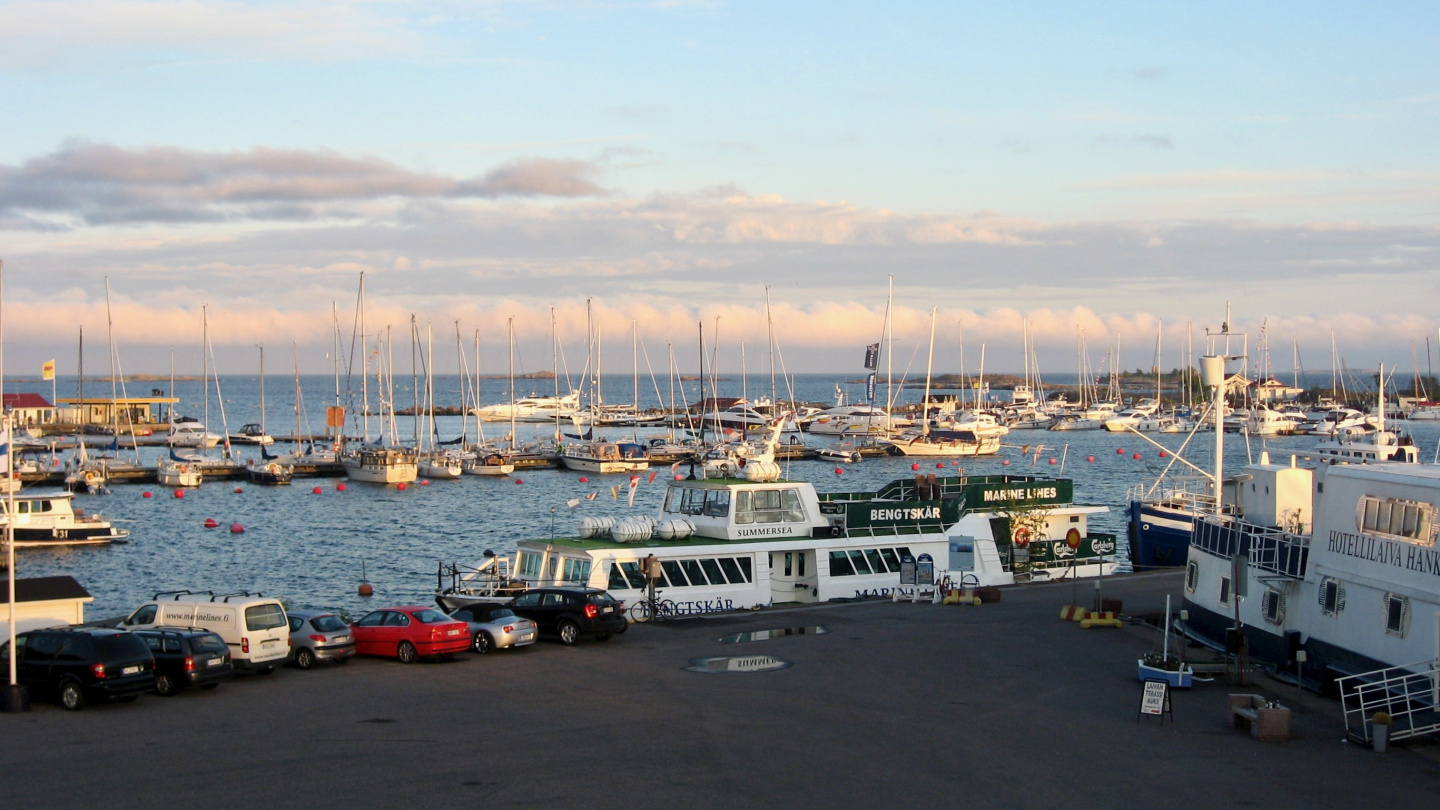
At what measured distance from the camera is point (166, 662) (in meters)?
23.0

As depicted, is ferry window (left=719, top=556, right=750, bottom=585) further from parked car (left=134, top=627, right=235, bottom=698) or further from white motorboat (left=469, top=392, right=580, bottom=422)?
white motorboat (left=469, top=392, right=580, bottom=422)

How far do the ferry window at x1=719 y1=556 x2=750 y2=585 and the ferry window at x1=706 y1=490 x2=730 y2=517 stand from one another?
1361 millimetres

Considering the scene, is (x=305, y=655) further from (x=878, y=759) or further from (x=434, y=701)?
(x=878, y=759)

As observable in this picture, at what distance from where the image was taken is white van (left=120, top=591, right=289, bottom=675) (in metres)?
25.1

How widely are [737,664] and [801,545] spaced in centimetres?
1079

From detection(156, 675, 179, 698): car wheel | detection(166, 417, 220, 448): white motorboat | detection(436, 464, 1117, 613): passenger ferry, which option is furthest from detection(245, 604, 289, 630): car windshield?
detection(166, 417, 220, 448): white motorboat

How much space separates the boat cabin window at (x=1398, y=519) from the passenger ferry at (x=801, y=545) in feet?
43.4

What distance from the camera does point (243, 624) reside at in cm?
2522

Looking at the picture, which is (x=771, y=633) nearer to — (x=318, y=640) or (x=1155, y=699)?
(x=318, y=640)

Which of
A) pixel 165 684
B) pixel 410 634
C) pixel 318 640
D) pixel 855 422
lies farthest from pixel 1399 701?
pixel 855 422

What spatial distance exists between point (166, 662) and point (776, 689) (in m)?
11.3

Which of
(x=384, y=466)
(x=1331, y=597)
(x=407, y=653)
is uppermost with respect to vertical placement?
(x=1331, y=597)

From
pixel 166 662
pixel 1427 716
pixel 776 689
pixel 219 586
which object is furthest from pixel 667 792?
pixel 219 586

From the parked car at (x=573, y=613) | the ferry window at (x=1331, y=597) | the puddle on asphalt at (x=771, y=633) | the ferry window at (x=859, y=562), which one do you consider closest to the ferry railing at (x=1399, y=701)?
the ferry window at (x=1331, y=597)
